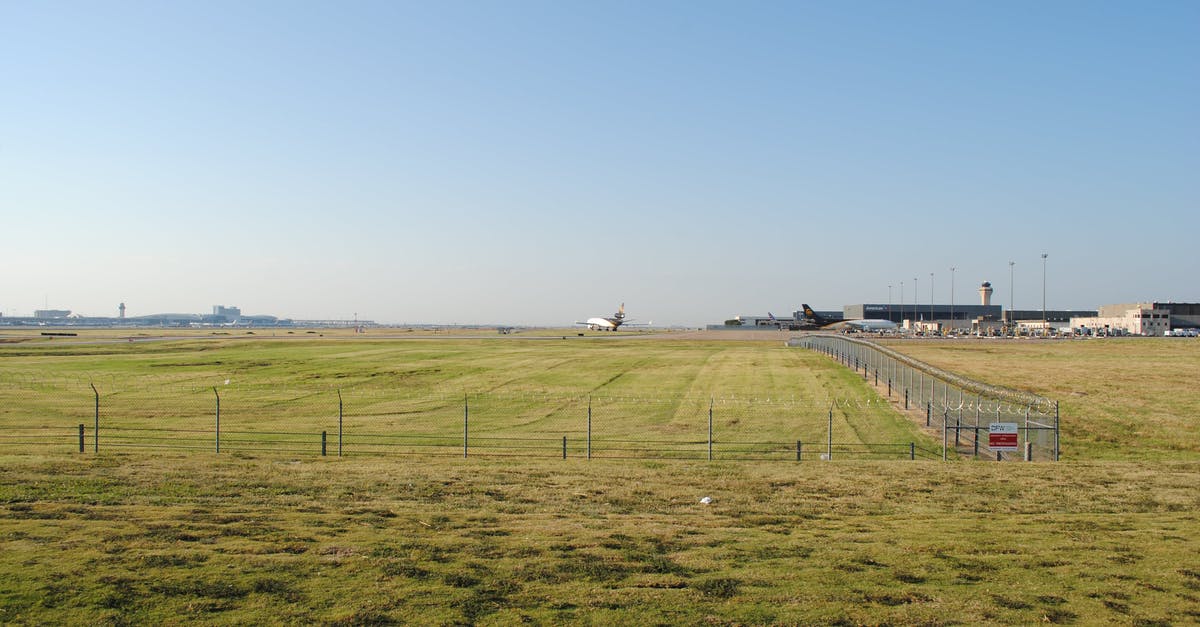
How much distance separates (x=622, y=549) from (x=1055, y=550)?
6440mm

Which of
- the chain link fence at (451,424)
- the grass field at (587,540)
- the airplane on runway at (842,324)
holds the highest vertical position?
the airplane on runway at (842,324)

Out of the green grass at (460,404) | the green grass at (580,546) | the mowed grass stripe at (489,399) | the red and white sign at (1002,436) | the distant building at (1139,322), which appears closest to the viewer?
the green grass at (580,546)

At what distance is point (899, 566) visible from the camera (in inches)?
415

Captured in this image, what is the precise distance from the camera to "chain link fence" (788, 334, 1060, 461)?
76.9 ft

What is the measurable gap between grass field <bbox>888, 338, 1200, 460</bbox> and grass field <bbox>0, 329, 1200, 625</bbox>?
3.35m

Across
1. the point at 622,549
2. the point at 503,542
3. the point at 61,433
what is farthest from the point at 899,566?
the point at 61,433

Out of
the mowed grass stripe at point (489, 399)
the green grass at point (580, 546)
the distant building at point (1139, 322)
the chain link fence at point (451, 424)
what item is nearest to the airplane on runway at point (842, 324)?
the distant building at point (1139, 322)

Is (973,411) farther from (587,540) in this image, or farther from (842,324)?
(842,324)

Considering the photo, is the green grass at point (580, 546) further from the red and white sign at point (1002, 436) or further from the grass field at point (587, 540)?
the red and white sign at point (1002, 436)

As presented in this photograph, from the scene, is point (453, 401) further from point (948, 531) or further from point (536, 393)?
point (948, 531)

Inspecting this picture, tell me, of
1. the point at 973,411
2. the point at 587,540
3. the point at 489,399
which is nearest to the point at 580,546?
the point at 587,540

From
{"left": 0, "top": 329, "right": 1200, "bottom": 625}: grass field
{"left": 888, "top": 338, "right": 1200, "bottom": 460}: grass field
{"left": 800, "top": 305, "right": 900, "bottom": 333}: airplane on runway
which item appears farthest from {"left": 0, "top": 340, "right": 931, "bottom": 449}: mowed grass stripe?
{"left": 800, "top": 305, "right": 900, "bottom": 333}: airplane on runway

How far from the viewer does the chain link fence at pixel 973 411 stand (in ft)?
76.9

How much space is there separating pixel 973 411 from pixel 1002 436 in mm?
5777
